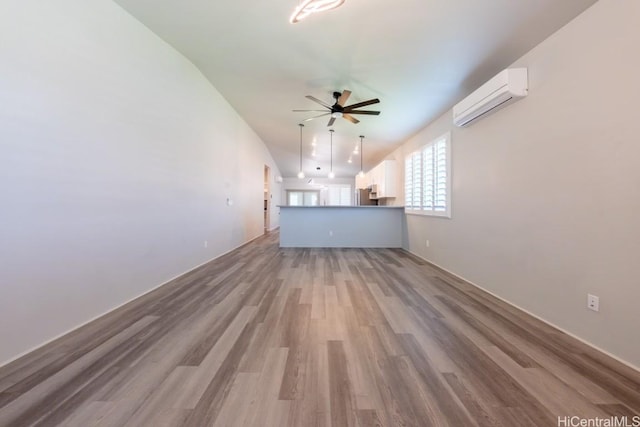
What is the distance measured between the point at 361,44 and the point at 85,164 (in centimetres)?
290

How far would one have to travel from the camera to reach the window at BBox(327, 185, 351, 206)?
1326cm

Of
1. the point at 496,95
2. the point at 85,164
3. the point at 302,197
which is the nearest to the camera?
the point at 85,164

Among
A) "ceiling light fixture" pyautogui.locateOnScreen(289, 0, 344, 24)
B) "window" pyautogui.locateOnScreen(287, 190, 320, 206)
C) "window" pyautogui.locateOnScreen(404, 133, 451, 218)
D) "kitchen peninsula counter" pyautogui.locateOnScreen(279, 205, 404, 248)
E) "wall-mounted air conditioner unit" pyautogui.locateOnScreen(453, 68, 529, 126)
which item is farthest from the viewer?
"window" pyautogui.locateOnScreen(287, 190, 320, 206)

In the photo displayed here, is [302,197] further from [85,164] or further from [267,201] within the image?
[85,164]

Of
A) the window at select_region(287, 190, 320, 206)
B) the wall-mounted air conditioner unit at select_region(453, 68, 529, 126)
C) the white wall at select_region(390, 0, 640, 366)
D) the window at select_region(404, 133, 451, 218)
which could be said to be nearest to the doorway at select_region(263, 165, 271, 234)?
the window at select_region(287, 190, 320, 206)

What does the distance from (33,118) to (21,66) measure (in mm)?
336

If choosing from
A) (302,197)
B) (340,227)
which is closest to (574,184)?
(340,227)

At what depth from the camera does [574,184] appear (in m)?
2.06

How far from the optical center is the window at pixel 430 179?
416 cm

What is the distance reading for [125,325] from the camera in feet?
7.20

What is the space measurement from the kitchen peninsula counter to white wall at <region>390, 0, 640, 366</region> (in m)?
3.17

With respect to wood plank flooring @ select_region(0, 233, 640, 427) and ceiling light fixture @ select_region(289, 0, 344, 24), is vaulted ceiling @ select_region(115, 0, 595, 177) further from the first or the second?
wood plank flooring @ select_region(0, 233, 640, 427)

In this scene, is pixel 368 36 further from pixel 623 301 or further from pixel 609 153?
pixel 623 301

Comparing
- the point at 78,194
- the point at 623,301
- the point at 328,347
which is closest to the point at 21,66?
the point at 78,194
